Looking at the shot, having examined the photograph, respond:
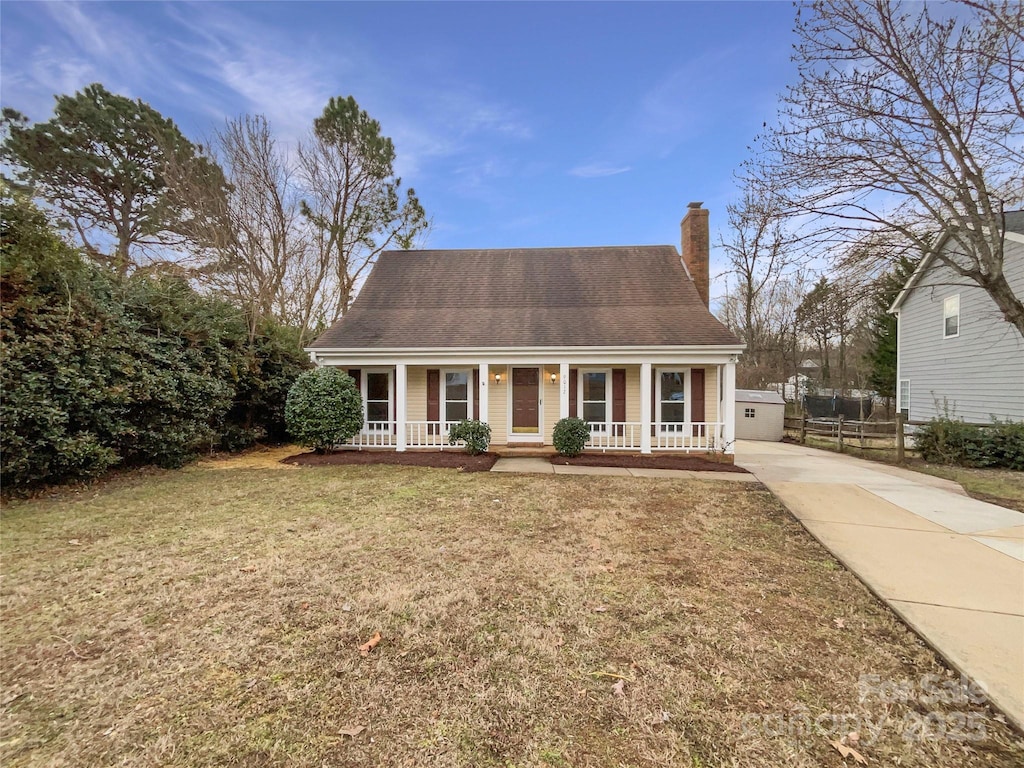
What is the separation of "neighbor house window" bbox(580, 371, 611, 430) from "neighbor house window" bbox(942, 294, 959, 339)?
40.6 ft

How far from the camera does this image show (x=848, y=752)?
206 centimetres

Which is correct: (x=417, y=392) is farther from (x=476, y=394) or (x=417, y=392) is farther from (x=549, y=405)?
(x=549, y=405)

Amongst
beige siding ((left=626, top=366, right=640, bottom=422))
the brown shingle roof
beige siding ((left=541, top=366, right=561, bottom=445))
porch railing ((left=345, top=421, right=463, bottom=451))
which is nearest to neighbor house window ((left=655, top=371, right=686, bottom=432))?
beige siding ((left=626, top=366, right=640, bottom=422))

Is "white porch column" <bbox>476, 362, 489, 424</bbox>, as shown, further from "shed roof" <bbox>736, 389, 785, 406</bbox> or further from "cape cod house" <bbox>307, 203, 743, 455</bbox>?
"shed roof" <bbox>736, 389, 785, 406</bbox>

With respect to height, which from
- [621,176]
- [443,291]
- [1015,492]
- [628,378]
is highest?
[621,176]

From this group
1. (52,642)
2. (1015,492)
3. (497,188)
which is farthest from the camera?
(497,188)

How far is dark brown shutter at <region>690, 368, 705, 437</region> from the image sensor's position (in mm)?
11188

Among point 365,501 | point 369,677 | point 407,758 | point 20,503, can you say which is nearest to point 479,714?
point 407,758

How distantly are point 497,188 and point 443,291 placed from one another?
7.92 m

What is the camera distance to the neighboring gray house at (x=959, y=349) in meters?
11.6

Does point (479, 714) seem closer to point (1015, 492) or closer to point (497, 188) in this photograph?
point (1015, 492)

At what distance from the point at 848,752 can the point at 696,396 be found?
9814mm

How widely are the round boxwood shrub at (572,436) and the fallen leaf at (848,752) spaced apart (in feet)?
26.0

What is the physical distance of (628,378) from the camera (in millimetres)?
11336
